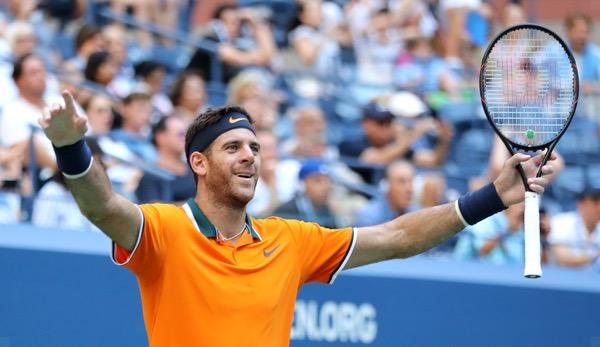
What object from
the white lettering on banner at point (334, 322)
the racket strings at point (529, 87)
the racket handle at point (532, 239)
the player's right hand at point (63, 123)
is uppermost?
the racket strings at point (529, 87)

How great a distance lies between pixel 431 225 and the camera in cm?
527

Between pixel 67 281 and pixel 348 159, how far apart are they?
3.42m

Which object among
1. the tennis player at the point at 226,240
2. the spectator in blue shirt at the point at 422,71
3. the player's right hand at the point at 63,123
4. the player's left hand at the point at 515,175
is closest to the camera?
the player's right hand at the point at 63,123

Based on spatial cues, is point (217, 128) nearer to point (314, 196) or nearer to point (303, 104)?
point (314, 196)

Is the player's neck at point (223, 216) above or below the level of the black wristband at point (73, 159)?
below

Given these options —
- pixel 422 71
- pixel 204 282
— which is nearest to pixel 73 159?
pixel 204 282

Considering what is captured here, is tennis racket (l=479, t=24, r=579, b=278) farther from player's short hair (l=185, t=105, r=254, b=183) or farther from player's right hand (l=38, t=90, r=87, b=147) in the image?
player's right hand (l=38, t=90, r=87, b=147)

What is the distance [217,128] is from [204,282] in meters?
0.65

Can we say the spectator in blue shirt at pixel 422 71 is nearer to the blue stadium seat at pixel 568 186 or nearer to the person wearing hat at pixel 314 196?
the blue stadium seat at pixel 568 186

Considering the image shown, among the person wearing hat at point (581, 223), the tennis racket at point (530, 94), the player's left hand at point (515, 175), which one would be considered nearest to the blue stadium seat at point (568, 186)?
the person wearing hat at point (581, 223)

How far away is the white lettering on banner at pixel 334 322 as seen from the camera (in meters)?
7.93

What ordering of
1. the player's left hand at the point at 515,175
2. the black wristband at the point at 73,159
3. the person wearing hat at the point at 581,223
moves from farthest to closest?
the person wearing hat at the point at 581,223
the player's left hand at the point at 515,175
the black wristband at the point at 73,159

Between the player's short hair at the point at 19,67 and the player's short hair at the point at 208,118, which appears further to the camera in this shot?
the player's short hair at the point at 19,67

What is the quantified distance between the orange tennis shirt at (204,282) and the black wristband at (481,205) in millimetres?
710
